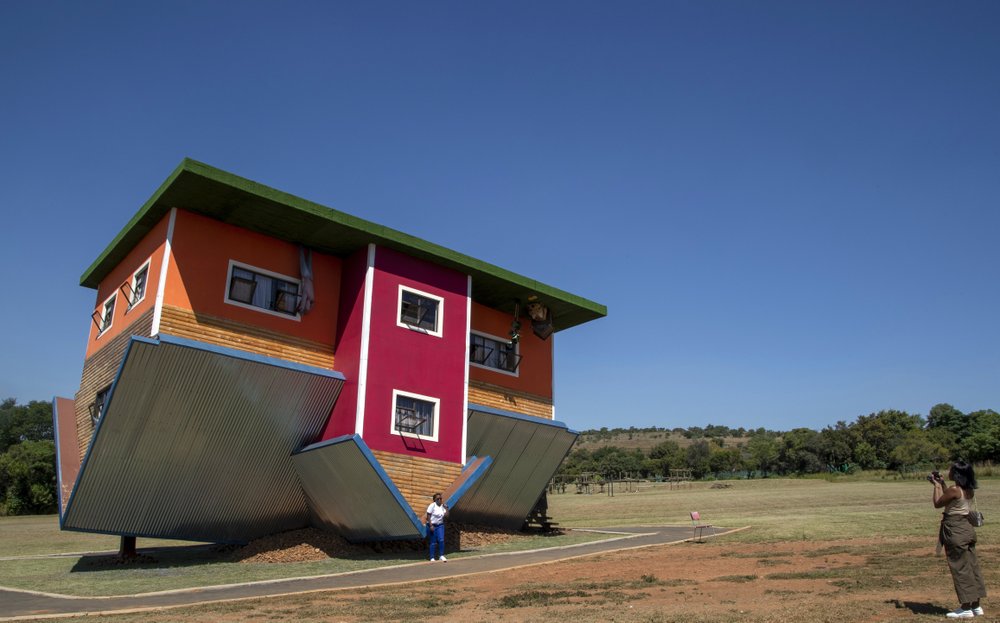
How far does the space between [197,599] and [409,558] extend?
23.0 feet

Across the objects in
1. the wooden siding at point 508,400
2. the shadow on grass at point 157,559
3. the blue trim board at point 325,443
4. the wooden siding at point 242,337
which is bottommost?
the shadow on grass at point 157,559

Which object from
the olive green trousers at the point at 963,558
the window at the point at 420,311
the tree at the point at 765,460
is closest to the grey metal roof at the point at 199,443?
the window at the point at 420,311

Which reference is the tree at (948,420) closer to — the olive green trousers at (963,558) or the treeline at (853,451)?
the treeline at (853,451)

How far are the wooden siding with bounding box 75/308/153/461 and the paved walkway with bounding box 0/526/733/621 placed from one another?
20.3 feet

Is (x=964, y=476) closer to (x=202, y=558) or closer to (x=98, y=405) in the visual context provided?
(x=202, y=558)

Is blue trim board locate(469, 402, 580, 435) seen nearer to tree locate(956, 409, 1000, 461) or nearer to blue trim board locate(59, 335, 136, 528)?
blue trim board locate(59, 335, 136, 528)

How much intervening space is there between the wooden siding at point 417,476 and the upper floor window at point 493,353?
178 inches

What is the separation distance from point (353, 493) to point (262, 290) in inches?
227

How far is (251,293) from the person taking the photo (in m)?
19.3

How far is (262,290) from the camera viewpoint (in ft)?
64.5

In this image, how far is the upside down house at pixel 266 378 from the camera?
17.7 meters

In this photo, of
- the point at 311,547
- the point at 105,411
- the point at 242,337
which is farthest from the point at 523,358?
the point at 105,411

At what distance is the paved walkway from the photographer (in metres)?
11.7

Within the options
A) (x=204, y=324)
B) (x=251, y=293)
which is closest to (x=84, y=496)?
(x=204, y=324)
